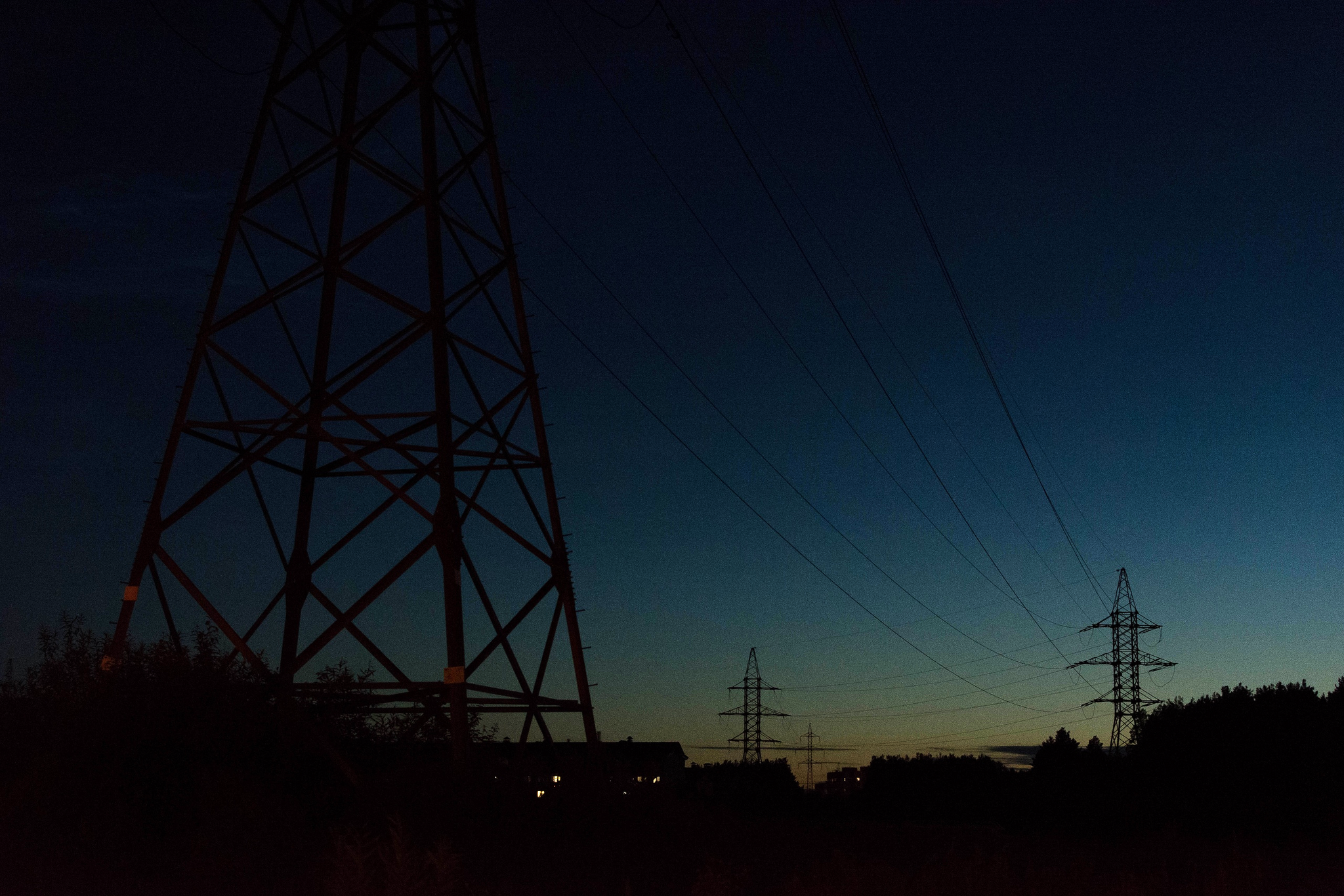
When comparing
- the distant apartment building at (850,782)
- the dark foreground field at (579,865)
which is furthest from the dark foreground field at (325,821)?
the distant apartment building at (850,782)

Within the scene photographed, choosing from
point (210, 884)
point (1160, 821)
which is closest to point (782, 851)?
point (210, 884)

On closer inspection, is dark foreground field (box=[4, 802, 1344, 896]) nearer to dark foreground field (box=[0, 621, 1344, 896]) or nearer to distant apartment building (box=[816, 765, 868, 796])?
dark foreground field (box=[0, 621, 1344, 896])

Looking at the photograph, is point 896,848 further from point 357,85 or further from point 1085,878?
point 357,85

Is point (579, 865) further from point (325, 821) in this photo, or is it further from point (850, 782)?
point (850, 782)

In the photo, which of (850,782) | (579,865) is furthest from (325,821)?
(850,782)

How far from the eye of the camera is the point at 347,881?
1182cm

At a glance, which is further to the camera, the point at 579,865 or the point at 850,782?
the point at 850,782

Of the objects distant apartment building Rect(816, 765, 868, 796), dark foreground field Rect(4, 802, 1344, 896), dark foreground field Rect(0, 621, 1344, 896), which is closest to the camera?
dark foreground field Rect(4, 802, 1344, 896)

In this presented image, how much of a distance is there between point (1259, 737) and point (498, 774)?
1704 inches

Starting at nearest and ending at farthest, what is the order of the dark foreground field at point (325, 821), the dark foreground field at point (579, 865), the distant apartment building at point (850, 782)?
1. the dark foreground field at point (579, 865)
2. the dark foreground field at point (325, 821)
3. the distant apartment building at point (850, 782)

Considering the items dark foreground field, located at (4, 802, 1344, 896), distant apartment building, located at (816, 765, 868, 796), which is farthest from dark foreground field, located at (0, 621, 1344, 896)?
distant apartment building, located at (816, 765, 868, 796)

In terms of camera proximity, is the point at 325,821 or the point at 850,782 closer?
the point at 325,821

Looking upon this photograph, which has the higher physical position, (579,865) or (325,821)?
(325,821)

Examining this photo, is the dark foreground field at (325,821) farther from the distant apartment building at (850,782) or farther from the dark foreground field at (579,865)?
the distant apartment building at (850,782)
